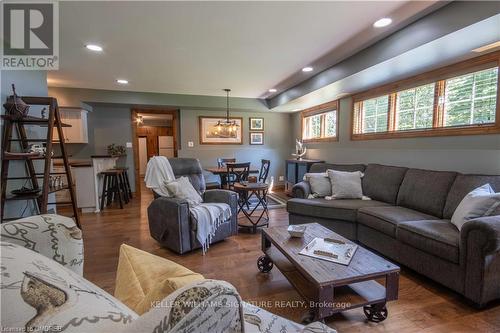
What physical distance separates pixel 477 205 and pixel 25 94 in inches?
184

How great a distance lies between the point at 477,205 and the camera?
6.35ft

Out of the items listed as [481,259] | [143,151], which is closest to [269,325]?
[481,259]

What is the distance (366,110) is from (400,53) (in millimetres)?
1676

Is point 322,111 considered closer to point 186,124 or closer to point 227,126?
point 227,126

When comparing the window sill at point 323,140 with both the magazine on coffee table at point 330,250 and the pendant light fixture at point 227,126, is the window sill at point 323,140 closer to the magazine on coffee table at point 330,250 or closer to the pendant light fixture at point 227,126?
the pendant light fixture at point 227,126

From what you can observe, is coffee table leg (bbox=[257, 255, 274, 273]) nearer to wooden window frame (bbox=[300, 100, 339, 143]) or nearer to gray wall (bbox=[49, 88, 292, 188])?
wooden window frame (bbox=[300, 100, 339, 143])

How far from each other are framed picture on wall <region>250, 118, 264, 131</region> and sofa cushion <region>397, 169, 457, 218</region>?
12.9ft

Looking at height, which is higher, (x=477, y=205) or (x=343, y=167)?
(x=343, y=167)

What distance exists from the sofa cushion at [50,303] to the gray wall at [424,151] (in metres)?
3.28

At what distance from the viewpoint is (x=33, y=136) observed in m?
3.06

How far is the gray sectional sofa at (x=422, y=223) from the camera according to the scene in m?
1.69

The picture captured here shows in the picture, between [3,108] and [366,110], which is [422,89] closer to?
[366,110]

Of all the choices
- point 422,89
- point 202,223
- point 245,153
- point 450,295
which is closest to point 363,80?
point 422,89

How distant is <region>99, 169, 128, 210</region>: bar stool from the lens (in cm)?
462
